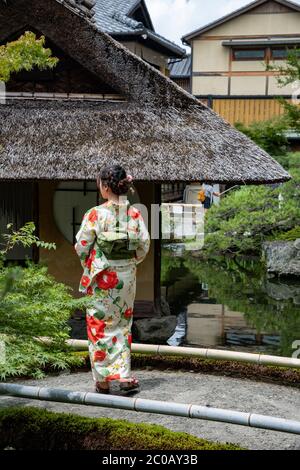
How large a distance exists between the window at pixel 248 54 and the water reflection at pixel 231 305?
9889 millimetres

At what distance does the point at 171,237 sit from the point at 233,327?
1161 cm

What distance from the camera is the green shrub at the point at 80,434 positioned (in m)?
4.46

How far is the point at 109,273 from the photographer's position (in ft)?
18.9

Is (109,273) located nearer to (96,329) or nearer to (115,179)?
(96,329)

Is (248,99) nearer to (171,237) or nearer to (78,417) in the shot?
(171,237)

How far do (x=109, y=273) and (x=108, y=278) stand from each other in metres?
0.04

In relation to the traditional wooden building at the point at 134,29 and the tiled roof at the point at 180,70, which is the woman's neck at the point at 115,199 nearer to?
the traditional wooden building at the point at 134,29

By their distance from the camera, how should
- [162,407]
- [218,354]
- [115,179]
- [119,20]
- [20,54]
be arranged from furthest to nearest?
[119,20] < [218,354] < [20,54] < [115,179] < [162,407]

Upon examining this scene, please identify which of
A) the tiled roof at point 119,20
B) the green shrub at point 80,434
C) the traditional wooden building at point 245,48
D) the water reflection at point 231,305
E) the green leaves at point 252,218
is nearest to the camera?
the green shrub at point 80,434

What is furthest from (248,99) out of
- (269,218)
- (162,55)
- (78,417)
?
(78,417)

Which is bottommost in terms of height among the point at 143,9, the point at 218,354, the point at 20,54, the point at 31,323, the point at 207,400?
the point at 207,400

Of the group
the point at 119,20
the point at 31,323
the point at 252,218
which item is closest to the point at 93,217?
the point at 31,323

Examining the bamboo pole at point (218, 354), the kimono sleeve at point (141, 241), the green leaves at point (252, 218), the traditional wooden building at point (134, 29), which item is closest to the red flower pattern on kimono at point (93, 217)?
the kimono sleeve at point (141, 241)

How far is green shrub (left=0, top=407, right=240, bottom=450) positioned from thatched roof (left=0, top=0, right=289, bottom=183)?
4.61 metres
